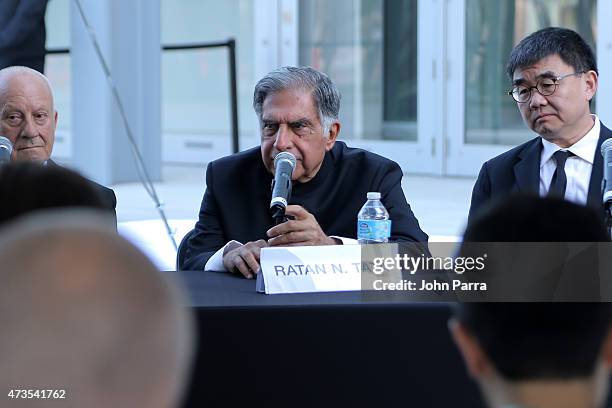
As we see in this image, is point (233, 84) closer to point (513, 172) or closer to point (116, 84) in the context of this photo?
point (116, 84)

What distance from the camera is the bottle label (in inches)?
111

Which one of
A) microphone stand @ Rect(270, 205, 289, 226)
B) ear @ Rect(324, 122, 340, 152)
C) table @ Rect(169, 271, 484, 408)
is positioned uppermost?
ear @ Rect(324, 122, 340, 152)

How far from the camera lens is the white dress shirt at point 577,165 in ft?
10.1

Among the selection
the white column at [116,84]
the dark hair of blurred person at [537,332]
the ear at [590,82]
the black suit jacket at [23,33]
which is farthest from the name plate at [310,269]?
the white column at [116,84]

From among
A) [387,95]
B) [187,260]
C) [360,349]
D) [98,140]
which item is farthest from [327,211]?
[387,95]

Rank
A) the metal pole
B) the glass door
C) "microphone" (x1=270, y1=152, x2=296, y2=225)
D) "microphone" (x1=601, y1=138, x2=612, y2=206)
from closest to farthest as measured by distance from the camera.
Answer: "microphone" (x1=601, y1=138, x2=612, y2=206), "microphone" (x1=270, y1=152, x2=296, y2=225), the metal pole, the glass door

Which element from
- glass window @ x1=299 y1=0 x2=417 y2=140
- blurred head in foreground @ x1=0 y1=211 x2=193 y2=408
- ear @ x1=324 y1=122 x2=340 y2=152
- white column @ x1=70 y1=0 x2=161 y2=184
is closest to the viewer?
blurred head in foreground @ x1=0 y1=211 x2=193 y2=408

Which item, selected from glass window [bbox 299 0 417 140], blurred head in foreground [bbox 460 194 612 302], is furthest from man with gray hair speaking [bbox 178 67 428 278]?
glass window [bbox 299 0 417 140]

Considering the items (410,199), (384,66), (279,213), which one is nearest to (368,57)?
(384,66)

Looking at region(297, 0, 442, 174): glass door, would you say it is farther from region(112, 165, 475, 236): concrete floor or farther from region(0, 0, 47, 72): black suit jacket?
region(0, 0, 47, 72): black suit jacket

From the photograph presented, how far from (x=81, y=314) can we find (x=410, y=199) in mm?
Result: 7738

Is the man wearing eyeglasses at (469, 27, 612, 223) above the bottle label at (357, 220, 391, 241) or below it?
above

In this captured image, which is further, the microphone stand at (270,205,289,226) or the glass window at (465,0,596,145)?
the glass window at (465,0,596,145)

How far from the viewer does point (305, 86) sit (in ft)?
10.3
